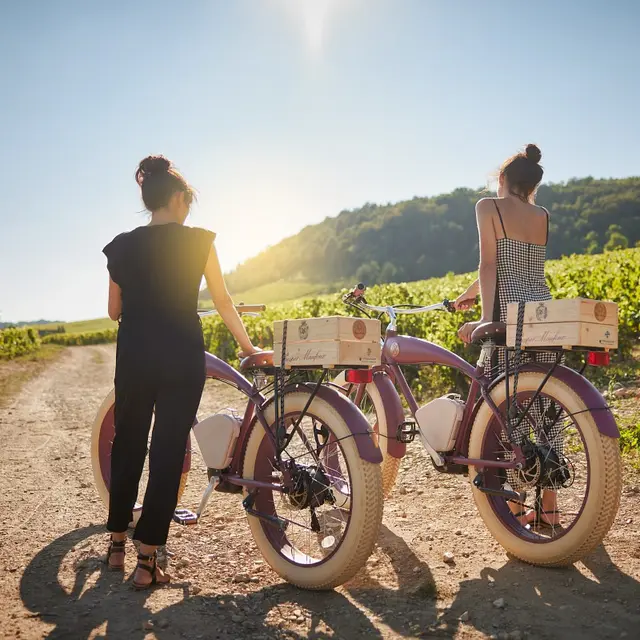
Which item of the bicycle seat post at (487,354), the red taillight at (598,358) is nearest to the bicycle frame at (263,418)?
the bicycle seat post at (487,354)

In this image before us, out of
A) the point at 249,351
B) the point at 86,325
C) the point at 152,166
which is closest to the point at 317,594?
the point at 249,351

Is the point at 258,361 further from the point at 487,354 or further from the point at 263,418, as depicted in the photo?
the point at 487,354

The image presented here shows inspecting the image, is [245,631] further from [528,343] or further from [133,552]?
[528,343]

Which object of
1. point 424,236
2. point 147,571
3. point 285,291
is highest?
point 424,236

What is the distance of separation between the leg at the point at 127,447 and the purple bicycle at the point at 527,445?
5.64 feet

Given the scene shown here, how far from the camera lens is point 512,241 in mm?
4043

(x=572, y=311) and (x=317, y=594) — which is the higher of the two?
(x=572, y=311)

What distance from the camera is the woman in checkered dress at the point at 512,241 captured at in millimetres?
4023

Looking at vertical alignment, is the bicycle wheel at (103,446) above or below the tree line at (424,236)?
below

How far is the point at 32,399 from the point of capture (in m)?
13.5

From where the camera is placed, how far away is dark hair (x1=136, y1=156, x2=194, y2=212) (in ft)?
12.0

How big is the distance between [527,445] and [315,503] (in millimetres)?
1193

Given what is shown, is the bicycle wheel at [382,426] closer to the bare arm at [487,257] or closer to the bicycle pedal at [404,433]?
the bicycle pedal at [404,433]

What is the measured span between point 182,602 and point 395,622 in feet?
3.57
